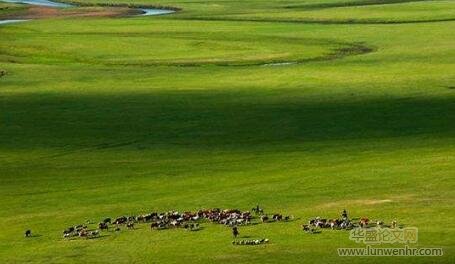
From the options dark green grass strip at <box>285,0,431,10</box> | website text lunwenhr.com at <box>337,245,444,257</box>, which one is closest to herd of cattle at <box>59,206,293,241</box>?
website text lunwenhr.com at <box>337,245,444,257</box>

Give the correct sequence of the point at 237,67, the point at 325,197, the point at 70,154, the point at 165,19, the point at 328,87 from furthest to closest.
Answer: the point at 165,19
the point at 237,67
the point at 328,87
the point at 70,154
the point at 325,197

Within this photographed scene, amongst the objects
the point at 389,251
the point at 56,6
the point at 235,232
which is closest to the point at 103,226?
the point at 235,232

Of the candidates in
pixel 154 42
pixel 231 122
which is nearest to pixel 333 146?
pixel 231 122

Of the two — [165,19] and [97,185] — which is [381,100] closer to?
[97,185]

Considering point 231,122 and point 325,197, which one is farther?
point 231,122

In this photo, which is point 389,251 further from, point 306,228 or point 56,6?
point 56,6

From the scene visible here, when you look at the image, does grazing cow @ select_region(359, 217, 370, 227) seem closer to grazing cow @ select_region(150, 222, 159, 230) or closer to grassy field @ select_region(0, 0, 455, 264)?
grassy field @ select_region(0, 0, 455, 264)
